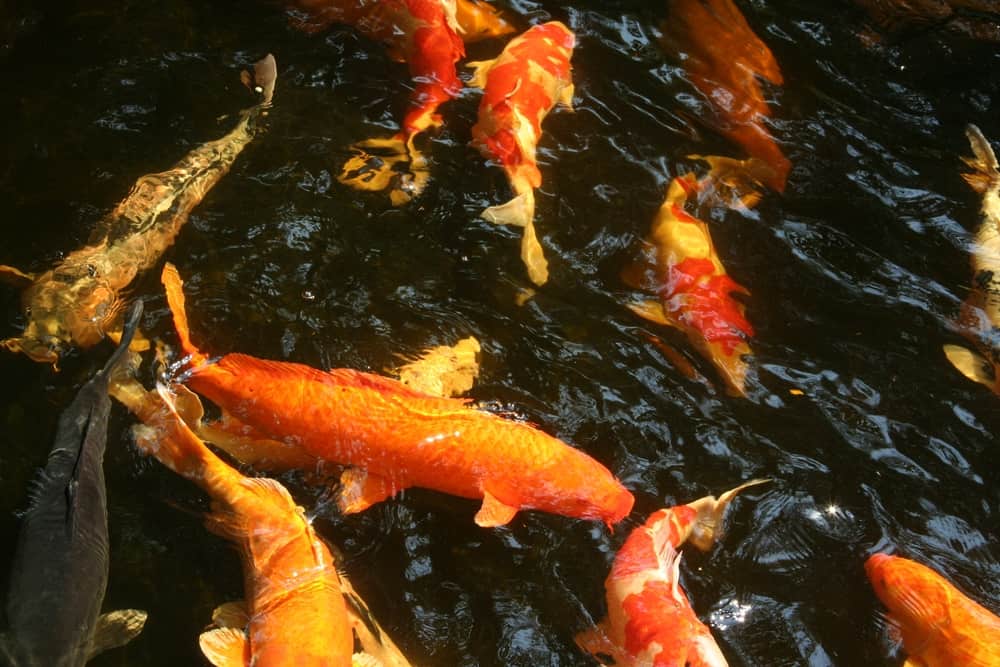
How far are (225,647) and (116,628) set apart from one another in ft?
Answer: 1.48

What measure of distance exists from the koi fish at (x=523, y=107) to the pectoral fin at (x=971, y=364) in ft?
7.00

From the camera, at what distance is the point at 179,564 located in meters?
3.72

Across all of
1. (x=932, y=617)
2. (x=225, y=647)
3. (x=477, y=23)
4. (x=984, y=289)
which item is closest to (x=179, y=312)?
(x=225, y=647)

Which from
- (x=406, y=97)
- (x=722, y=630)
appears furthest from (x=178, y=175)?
(x=722, y=630)

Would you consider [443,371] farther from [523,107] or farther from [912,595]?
[912,595]

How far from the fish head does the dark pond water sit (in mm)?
100

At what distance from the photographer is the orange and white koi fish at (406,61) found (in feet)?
17.0

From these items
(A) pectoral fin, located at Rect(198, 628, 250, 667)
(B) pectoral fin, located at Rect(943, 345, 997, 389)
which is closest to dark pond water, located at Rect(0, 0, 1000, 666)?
(B) pectoral fin, located at Rect(943, 345, 997, 389)

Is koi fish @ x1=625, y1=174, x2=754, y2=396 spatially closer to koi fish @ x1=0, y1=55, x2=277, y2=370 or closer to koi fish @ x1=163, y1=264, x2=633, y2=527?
koi fish @ x1=163, y1=264, x2=633, y2=527

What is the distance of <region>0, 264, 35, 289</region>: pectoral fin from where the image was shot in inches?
170

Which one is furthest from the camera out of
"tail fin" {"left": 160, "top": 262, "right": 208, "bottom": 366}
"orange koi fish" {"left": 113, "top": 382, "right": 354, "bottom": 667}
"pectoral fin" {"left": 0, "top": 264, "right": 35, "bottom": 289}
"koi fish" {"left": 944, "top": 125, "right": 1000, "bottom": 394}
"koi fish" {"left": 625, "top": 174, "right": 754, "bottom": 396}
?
"koi fish" {"left": 944, "top": 125, "right": 1000, "bottom": 394}

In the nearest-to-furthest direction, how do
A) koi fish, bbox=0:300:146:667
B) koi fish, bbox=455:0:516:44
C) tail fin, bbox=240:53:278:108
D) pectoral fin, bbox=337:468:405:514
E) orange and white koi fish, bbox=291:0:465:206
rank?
koi fish, bbox=0:300:146:667, pectoral fin, bbox=337:468:405:514, orange and white koi fish, bbox=291:0:465:206, tail fin, bbox=240:53:278:108, koi fish, bbox=455:0:516:44

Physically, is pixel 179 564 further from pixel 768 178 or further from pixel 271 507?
pixel 768 178

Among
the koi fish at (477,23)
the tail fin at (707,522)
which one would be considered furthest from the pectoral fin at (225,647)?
the koi fish at (477,23)
